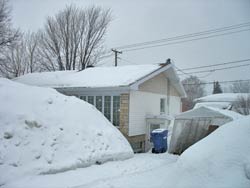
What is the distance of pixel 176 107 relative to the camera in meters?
20.9

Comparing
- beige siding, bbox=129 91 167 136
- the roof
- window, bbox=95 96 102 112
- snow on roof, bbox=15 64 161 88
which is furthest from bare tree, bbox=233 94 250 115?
window, bbox=95 96 102 112

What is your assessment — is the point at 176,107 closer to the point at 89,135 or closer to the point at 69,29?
the point at 89,135

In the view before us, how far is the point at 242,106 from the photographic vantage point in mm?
31297

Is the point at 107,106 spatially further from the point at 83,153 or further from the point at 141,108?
the point at 83,153

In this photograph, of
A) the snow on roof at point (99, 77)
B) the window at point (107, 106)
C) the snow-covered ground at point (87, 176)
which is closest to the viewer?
the snow-covered ground at point (87, 176)

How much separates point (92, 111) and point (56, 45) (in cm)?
2350

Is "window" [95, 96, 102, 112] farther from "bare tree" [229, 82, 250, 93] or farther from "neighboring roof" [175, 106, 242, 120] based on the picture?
"bare tree" [229, 82, 250, 93]

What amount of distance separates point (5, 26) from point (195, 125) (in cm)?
1942

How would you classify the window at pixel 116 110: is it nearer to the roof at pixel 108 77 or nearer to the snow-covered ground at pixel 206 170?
the roof at pixel 108 77

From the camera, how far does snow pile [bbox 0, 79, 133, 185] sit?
25.9 ft

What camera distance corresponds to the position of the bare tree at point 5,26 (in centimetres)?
2459

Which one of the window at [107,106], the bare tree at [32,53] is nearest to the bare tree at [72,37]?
the bare tree at [32,53]

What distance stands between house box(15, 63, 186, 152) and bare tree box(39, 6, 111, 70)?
14889 millimetres

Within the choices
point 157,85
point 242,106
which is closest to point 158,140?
point 157,85
